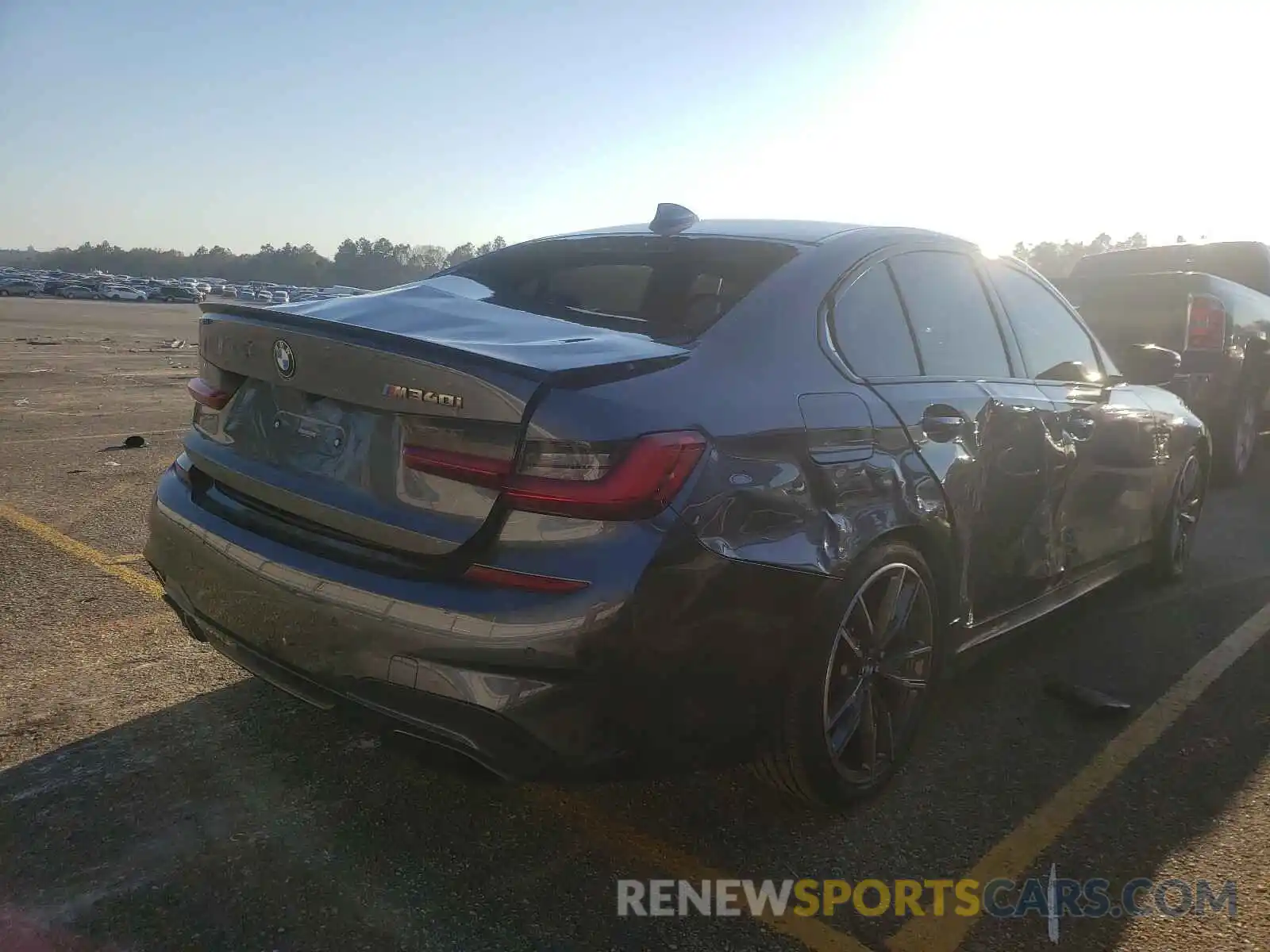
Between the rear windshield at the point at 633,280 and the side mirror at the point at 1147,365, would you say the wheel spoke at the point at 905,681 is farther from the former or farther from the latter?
the side mirror at the point at 1147,365

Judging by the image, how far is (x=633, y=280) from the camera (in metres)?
2.96

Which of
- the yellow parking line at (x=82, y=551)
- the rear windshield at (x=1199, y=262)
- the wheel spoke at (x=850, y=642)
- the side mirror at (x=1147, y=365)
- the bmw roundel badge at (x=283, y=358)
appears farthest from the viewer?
the rear windshield at (x=1199, y=262)

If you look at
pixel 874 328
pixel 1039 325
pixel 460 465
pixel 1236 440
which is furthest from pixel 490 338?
pixel 1236 440

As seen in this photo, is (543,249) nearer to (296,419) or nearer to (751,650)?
(296,419)

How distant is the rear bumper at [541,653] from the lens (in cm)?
206

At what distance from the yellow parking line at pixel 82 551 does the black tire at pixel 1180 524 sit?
4689mm

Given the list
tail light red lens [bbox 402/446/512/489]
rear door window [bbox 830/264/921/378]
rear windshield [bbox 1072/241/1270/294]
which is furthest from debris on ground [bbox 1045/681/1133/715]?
rear windshield [bbox 1072/241/1270/294]

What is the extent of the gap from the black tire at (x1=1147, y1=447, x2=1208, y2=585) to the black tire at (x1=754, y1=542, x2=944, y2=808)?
2563 millimetres

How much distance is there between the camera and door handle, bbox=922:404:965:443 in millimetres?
2928

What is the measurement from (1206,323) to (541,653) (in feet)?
23.9

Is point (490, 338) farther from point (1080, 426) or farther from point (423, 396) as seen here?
point (1080, 426)

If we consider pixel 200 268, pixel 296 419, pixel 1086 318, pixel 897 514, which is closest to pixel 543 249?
pixel 296 419

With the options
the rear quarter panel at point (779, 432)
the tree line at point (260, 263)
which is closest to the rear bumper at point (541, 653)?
the rear quarter panel at point (779, 432)

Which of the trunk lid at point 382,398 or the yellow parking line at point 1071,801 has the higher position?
the trunk lid at point 382,398
